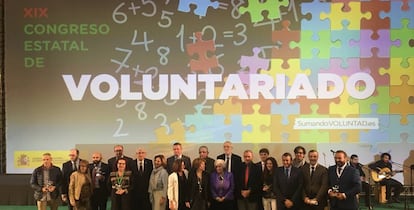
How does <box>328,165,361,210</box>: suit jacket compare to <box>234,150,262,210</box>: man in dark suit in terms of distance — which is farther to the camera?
<box>234,150,262,210</box>: man in dark suit

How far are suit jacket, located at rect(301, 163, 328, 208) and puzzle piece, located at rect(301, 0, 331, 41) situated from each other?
2.88 meters

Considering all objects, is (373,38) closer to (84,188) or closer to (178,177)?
(178,177)

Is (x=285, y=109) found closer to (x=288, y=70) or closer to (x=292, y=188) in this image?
(x=288, y=70)

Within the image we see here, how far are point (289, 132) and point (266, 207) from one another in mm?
1974

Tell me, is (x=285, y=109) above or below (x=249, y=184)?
above

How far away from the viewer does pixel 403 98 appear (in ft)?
26.2

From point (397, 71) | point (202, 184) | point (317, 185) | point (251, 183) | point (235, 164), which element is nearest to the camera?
point (317, 185)

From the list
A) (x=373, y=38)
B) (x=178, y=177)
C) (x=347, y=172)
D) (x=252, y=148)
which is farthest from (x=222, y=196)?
(x=373, y=38)

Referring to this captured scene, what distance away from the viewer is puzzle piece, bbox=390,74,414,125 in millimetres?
7973

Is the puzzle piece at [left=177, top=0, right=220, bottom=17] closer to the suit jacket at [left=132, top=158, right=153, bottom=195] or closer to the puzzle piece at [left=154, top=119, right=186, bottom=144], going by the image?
the puzzle piece at [left=154, top=119, right=186, bottom=144]

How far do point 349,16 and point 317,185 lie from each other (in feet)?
11.0

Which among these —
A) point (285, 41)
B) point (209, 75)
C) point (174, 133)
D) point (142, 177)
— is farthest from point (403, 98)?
point (142, 177)

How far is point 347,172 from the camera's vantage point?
18.5 ft

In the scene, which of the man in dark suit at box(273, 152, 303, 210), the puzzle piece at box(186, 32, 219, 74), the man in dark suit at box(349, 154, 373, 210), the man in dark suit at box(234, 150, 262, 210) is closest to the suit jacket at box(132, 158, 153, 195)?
the man in dark suit at box(234, 150, 262, 210)
